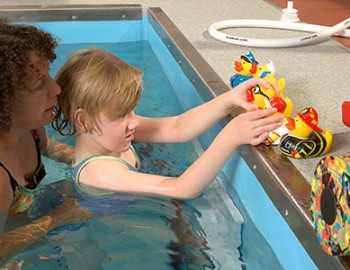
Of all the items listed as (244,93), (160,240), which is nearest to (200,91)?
(244,93)

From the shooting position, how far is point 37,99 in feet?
4.11

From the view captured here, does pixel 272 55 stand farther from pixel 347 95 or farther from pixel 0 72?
pixel 0 72

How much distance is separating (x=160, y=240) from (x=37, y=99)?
46 cm

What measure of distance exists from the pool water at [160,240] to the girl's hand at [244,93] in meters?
0.29

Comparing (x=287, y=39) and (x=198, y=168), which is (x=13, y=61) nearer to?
(x=198, y=168)

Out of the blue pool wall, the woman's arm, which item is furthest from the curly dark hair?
the blue pool wall

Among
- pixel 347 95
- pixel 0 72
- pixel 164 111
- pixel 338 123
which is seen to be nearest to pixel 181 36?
pixel 164 111

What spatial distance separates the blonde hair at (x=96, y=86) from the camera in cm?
134

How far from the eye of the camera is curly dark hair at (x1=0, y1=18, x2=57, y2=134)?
3.73ft

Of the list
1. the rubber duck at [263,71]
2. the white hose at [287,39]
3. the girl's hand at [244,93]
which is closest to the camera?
the girl's hand at [244,93]

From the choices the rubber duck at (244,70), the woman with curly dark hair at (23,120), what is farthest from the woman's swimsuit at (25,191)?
the rubber duck at (244,70)

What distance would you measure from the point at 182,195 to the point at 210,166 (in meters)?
0.11

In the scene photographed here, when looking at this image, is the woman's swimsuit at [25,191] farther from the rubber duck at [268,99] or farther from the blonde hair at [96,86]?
the rubber duck at [268,99]

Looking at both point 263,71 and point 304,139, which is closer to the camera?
point 304,139
